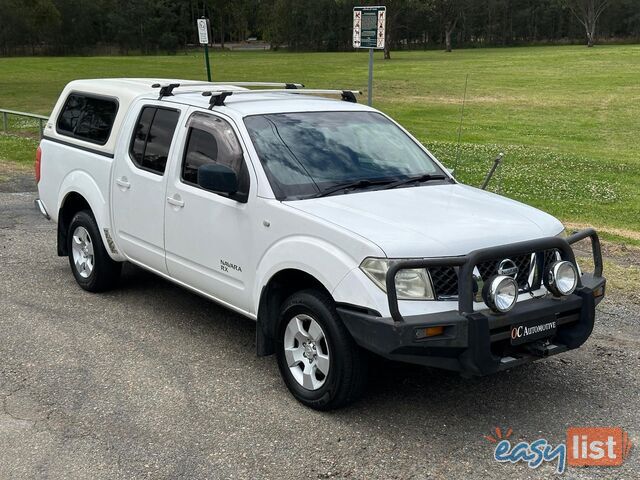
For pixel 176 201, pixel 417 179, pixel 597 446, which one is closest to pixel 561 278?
pixel 597 446

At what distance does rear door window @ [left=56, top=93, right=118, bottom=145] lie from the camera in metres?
6.73

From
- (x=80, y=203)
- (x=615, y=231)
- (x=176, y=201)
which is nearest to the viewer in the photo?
(x=176, y=201)

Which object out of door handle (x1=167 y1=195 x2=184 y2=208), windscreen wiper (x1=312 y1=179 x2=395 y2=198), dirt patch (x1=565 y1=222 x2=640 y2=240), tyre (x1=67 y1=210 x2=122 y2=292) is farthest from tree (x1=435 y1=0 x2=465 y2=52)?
windscreen wiper (x1=312 y1=179 x2=395 y2=198)

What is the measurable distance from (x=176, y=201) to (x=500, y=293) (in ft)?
8.53

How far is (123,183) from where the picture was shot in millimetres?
6344

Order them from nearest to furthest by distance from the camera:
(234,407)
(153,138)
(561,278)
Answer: (561,278) < (234,407) < (153,138)

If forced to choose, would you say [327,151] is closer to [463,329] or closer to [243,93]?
[243,93]

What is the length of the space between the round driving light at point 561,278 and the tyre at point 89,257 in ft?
13.0

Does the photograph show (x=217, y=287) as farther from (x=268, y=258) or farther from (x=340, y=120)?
(x=340, y=120)

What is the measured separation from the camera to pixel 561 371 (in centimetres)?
536

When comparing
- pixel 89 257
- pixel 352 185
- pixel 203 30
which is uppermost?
pixel 203 30

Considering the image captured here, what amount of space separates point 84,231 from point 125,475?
11.4 ft

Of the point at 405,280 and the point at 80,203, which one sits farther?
the point at 80,203

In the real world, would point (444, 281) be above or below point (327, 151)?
below
